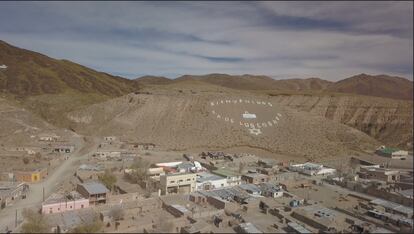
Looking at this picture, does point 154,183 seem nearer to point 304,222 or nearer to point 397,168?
point 304,222

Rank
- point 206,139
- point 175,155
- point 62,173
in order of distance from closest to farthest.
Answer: point 62,173, point 175,155, point 206,139

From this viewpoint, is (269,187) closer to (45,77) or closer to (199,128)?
(199,128)

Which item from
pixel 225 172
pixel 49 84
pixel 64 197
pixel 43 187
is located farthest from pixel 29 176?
pixel 49 84

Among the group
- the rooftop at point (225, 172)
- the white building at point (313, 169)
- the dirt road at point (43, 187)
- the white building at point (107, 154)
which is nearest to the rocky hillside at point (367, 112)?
the white building at point (313, 169)

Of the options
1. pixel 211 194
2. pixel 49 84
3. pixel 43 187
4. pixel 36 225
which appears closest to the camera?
pixel 36 225

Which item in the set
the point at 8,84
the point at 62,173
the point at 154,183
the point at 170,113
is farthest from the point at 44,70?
the point at 154,183

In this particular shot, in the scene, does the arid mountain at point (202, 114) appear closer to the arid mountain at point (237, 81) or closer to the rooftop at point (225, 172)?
the rooftop at point (225, 172)
